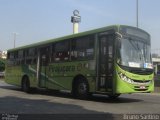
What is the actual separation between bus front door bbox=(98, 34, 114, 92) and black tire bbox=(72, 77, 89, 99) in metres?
1.15

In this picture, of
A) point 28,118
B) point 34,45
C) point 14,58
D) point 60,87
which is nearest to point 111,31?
point 60,87

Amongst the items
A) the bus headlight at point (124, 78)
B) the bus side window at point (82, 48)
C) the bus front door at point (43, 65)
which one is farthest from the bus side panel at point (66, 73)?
the bus headlight at point (124, 78)

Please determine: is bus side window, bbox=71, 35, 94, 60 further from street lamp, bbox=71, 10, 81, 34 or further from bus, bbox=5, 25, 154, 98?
street lamp, bbox=71, 10, 81, 34

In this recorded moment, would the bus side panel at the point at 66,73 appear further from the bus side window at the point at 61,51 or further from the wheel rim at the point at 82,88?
the wheel rim at the point at 82,88

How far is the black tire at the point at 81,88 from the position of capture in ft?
56.8

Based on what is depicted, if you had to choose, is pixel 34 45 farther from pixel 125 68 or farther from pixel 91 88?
pixel 125 68

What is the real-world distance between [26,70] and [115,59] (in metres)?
9.79

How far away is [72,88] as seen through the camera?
18266 millimetres

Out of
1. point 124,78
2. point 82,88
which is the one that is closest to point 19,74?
point 82,88

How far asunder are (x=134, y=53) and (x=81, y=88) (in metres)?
3.15

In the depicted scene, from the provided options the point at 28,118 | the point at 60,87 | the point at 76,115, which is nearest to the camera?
the point at 28,118

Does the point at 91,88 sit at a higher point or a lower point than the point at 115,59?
lower

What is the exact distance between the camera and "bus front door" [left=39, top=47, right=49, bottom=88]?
69.5ft

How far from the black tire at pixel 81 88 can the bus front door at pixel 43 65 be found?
11.5 ft
